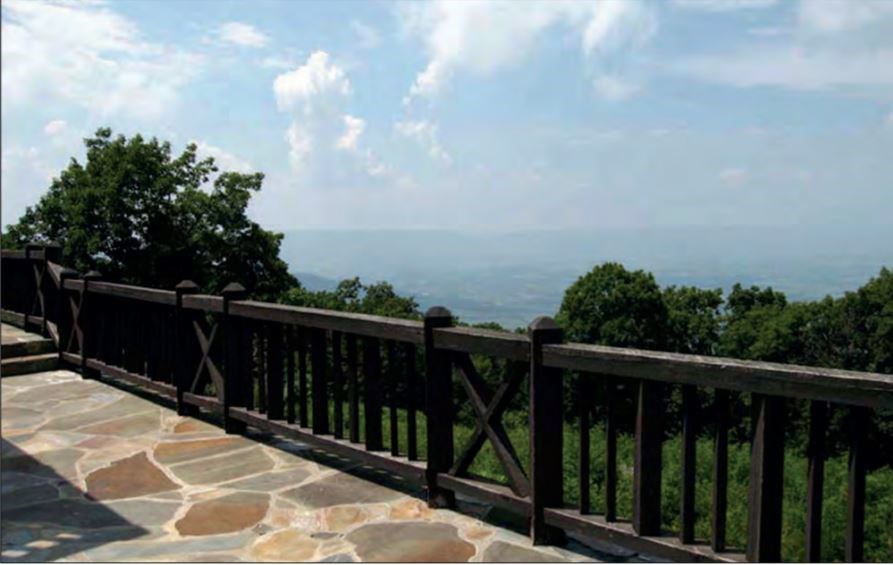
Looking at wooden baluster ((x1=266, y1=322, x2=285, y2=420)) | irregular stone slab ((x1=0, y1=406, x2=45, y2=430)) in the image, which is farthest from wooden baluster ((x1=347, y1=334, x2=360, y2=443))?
irregular stone slab ((x1=0, y1=406, x2=45, y2=430))

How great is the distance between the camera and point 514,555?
376 cm

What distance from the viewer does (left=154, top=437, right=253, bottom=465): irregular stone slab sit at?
5609 millimetres

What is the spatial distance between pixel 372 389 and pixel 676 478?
5.92m

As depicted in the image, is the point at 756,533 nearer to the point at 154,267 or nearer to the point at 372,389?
the point at 372,389

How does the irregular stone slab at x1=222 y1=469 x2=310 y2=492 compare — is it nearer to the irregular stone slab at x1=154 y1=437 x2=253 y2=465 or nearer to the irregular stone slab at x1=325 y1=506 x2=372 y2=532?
the irregular stone slab at x1=325 y1=506 x2=372 y2=532

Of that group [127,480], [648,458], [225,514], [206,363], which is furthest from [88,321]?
[648,458]

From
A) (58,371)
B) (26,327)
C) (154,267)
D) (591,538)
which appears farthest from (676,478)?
(154,267)

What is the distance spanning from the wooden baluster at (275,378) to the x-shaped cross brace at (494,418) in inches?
77.0

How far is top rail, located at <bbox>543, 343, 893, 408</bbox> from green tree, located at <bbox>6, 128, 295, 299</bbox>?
19.1m

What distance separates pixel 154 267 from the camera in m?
21.5

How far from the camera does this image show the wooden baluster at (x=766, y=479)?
9.83 feet

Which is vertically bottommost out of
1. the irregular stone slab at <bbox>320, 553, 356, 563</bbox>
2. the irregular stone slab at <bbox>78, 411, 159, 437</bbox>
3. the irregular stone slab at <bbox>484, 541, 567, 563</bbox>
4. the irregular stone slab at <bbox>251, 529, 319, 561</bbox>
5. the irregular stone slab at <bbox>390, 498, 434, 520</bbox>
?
the irregular stone slab at <bbox>251, 529, 319, 561</bbox>

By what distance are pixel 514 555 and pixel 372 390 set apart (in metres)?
1.50

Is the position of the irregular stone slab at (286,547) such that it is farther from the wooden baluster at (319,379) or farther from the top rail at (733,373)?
the top rail at (733,373)
